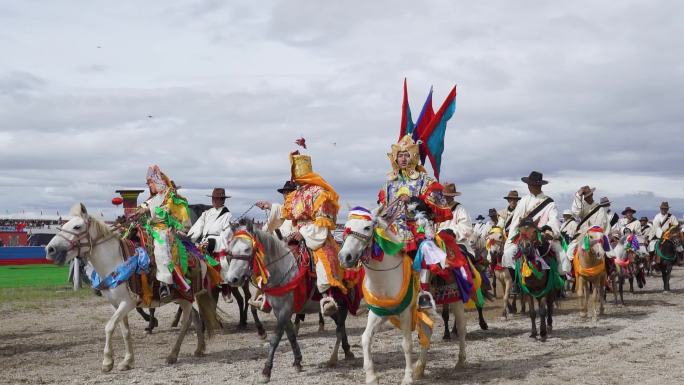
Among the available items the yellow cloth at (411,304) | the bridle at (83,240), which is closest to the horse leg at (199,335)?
the bridle at (83,240)

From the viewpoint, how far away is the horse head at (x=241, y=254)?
8.75 m

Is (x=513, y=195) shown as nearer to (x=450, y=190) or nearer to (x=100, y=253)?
(x=450, y=190)

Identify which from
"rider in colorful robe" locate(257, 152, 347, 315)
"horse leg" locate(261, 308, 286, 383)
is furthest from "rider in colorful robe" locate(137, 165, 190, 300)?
"horse leg" locate(261, 308, 286, 383)

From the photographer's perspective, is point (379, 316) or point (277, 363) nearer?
point (379, 316)

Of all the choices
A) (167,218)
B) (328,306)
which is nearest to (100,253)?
(167,218)

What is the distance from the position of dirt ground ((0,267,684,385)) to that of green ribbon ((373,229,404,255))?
1991 millimetres

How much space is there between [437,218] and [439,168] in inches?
48.1

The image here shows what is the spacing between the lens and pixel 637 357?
1003 cm

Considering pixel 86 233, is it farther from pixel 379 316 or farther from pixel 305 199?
pixel 379 316

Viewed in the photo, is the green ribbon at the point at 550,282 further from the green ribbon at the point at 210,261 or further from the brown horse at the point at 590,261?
the green ribbon at the point at 210,261

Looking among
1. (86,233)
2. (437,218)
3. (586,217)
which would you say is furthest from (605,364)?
(86,233)

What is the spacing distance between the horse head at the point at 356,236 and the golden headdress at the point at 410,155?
1.65 metres

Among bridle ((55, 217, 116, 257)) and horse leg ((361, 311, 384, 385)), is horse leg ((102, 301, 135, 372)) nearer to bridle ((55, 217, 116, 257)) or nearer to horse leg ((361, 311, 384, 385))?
bridle ((55, 217, 116, 257))

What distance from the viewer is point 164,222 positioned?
1071 centimetres
